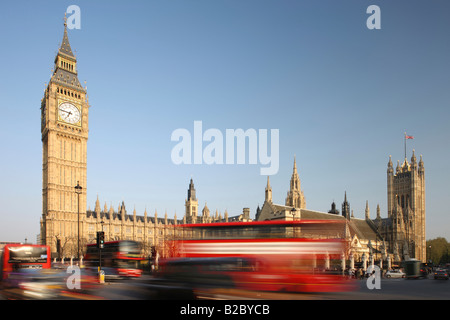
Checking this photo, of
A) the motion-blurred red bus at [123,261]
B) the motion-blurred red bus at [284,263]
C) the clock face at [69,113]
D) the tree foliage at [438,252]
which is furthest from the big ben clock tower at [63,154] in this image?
the tree foliage at [438,252]

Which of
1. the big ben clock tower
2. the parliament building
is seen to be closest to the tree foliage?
the parliament building

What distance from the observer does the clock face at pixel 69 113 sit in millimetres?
91688

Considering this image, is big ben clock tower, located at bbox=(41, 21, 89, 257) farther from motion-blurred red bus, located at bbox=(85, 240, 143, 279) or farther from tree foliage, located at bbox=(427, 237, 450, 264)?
tree foliage, located at bbox=(427, 237, 450, 264)

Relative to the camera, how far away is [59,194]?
89500 millimetres

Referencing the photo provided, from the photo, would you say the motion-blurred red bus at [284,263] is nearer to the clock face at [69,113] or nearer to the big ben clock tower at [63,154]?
the big ben clock tower at [63,154]

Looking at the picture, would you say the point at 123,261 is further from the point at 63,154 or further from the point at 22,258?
the point at 63,154

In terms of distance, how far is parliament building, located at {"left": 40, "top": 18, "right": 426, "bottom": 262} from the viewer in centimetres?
8562

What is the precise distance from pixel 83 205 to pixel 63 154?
13.1m

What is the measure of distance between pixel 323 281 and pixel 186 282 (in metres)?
5.53

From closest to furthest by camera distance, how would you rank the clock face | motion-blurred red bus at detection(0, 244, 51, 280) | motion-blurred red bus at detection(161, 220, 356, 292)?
1. motion-blurred red bus at detection(161, 220, 356, 292)
2. motion-blurred red bus at detection(0, 244, 51, 280)
3. the clock face

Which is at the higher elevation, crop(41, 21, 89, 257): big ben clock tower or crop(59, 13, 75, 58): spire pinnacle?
crop(59, 13, 75, 58): spire pinnacle

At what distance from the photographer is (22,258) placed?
74.5 feet
